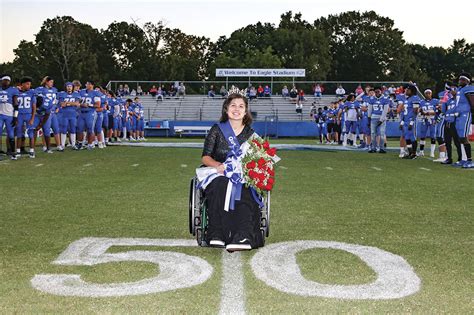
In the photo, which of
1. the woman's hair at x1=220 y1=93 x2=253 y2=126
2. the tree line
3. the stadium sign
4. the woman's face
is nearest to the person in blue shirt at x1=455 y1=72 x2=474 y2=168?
the woman's hair at x1=220 y1=93 x2=253 y2=126

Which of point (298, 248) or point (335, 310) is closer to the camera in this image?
point (335, 310)

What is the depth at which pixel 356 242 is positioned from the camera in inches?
216

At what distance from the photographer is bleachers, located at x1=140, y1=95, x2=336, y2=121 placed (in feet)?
136

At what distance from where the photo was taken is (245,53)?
80938 millimetres

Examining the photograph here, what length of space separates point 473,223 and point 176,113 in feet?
122

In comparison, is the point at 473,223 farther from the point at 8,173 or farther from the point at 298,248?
the point at 8,173

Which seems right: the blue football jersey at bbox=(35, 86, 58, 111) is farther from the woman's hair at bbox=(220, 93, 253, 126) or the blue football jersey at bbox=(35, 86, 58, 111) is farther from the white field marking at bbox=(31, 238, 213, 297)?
the woman's hair at bbox=(220, 93, 253, 126)

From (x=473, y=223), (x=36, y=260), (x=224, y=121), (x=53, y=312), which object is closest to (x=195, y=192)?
(x=224, y=121)

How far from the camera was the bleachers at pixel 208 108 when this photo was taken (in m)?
41.4

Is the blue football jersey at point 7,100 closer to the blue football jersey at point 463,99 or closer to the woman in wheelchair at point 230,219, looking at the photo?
the woman in wheelchair at point 230,219

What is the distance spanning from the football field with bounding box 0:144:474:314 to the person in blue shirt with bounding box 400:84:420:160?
6.05 meters

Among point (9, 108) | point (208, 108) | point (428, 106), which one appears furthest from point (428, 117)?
point (208, 108)

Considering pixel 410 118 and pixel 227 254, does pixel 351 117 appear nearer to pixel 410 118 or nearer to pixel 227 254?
pixel 410 118

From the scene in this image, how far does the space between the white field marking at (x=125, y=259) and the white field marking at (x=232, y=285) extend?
0.52ft
